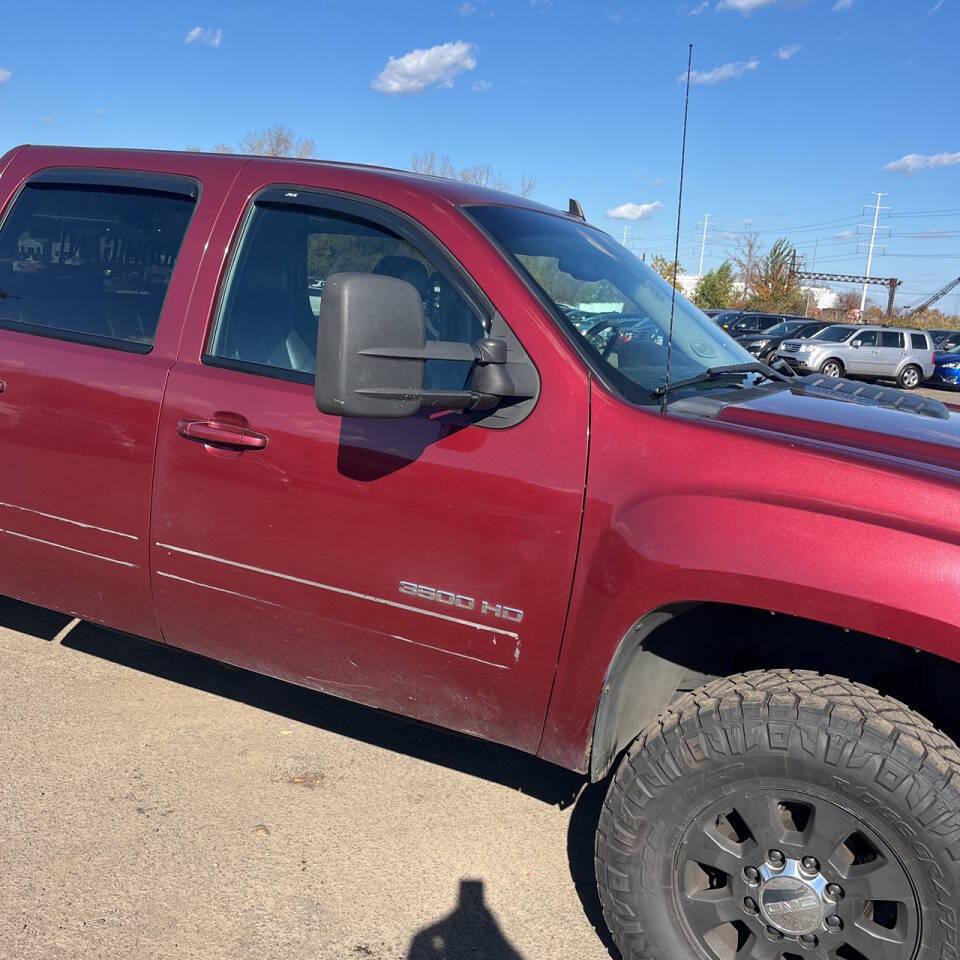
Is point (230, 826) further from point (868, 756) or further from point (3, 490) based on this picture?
Answer: point (868, 756)


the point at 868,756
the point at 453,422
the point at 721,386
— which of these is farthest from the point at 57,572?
the point at 868,756

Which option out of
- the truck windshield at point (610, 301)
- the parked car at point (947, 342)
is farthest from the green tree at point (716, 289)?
the truck windshield at point (610, 301)

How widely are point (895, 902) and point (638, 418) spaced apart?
1.22 metres

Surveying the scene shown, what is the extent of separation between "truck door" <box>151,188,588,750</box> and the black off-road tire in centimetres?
37

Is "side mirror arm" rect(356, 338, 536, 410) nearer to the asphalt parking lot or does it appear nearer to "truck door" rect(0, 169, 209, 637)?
"truck door" rect(0, 169, 209, 637)

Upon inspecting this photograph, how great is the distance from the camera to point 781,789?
2.10 m

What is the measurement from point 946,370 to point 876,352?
2.58 meters

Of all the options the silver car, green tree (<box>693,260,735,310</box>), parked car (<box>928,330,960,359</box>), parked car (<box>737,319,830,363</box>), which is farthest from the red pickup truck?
green tree (<box>693,260,735,310</box>)

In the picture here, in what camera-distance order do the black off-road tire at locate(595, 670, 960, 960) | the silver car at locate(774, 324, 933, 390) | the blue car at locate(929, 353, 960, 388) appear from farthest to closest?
1. the blue car at locate(929, 353, 960, 388)
2. the silver car at locate(774, 324, 933, 390)
3. the black off-road tire at locate(595, 670, 960, 960)

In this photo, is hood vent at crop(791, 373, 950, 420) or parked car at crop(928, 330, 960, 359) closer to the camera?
hood vent at crop(791, 373, 950, 420)

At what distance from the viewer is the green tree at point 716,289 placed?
55.2 metres

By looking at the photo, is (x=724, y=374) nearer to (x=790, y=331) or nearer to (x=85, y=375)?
(x=85, y=375)

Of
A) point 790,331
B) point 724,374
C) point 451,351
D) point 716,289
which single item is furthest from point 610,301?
point 716,289

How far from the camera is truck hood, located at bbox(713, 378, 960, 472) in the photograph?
2.31 meters
